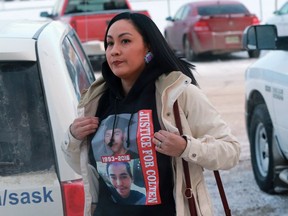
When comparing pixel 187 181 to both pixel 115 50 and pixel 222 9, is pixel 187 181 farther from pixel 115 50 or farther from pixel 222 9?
pixel 222 9

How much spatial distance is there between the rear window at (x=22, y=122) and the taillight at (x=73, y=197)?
0.46ft

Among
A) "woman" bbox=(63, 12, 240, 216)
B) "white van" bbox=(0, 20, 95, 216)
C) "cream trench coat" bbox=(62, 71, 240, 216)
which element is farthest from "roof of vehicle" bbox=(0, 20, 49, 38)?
"cream trench coat" bbox=(62, 71, 240, 216)

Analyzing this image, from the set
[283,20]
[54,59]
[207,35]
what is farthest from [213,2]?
A: [54,59]

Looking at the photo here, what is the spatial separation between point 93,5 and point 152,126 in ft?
46.3

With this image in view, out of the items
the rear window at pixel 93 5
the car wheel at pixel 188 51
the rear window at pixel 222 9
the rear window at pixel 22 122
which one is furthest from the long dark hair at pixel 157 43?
the rear window at pixel 222 9

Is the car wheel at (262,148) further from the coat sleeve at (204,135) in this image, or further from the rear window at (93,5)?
the rear window at (93,5)

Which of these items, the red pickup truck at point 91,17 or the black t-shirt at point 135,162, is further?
the red pickup truck at point 91,17

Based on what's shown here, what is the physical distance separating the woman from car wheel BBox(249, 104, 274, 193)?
11.1ft

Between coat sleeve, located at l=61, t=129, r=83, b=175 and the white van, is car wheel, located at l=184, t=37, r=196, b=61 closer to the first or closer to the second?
the white van

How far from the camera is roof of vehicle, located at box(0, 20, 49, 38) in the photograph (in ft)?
10.6

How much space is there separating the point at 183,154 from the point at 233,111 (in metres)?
8.02

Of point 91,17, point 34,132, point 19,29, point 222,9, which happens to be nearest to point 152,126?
point 34,132

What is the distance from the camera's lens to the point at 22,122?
2971 mm

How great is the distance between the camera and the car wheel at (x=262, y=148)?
5.93 m
